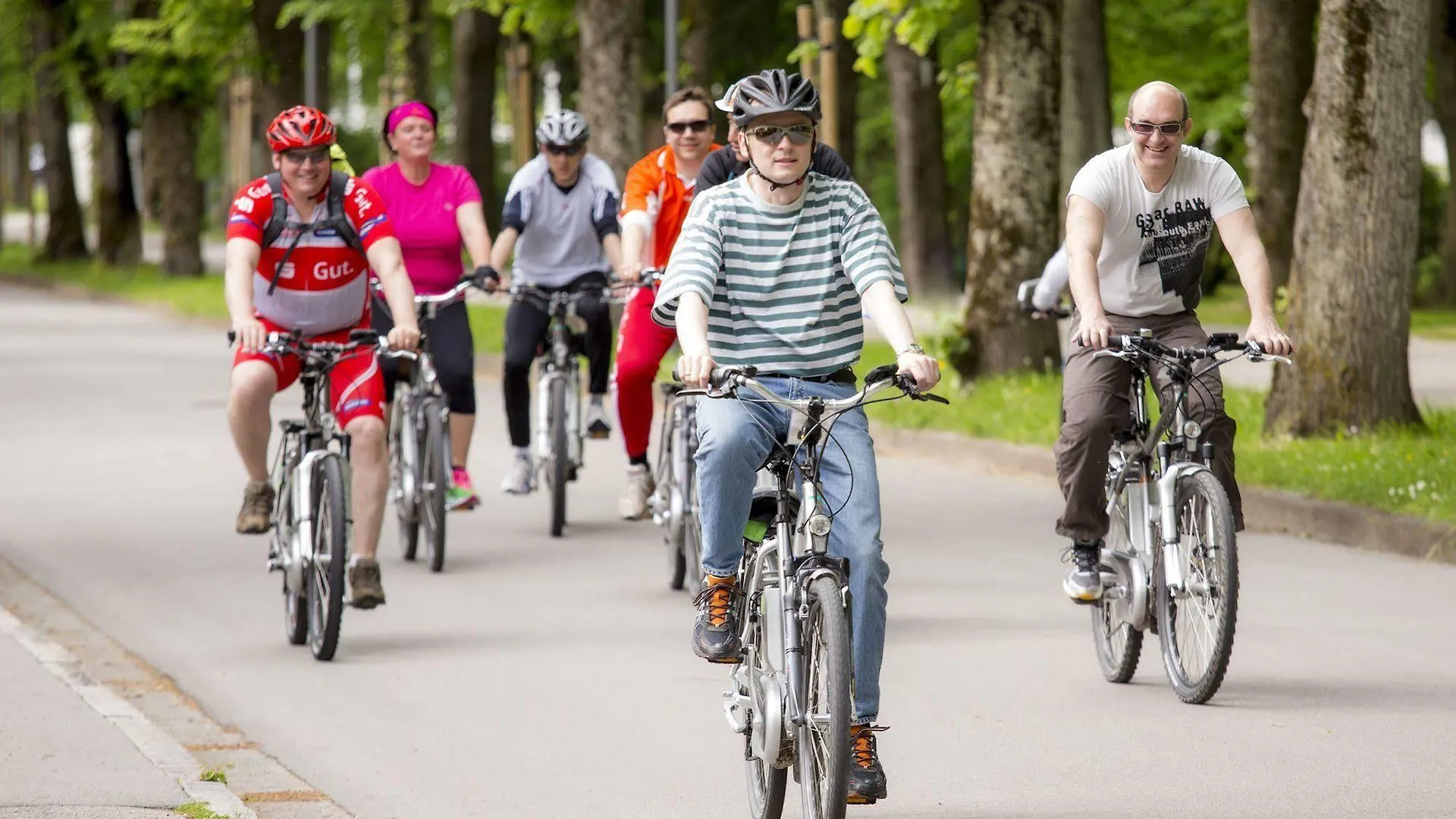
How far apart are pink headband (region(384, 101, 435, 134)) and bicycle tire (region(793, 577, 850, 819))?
568 centimetres

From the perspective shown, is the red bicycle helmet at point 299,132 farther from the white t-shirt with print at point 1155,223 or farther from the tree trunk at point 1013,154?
the tree trunk at point 1013,154

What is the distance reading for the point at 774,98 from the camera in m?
5.45

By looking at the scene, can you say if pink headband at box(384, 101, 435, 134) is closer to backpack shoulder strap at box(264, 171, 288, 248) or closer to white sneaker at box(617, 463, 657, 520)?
white sneaker at box(617, 463, 657, 520)

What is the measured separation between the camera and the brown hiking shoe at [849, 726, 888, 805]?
16.4 feet

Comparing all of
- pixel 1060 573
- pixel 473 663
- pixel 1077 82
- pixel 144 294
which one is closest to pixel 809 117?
pixel 473 663

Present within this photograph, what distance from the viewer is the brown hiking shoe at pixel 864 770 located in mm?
5004

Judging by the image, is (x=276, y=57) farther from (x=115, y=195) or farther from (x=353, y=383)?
(x=353, y=383)

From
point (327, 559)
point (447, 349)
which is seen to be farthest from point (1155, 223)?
point (447, 349)

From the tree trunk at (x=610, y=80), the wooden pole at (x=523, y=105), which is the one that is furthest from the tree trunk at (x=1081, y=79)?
the wooden pole at (x=523, y=105)

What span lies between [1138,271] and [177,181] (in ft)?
103

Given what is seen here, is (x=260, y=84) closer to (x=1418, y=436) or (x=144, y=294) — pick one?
(x=144, y=294)

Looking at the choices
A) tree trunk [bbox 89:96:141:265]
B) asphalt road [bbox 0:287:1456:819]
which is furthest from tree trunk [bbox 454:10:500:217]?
asphalt road [bbox 0:287:1456:819]

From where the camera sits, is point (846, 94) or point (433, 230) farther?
point (846, 94)

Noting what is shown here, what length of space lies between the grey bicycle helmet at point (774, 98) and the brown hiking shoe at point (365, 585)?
3291 mm
